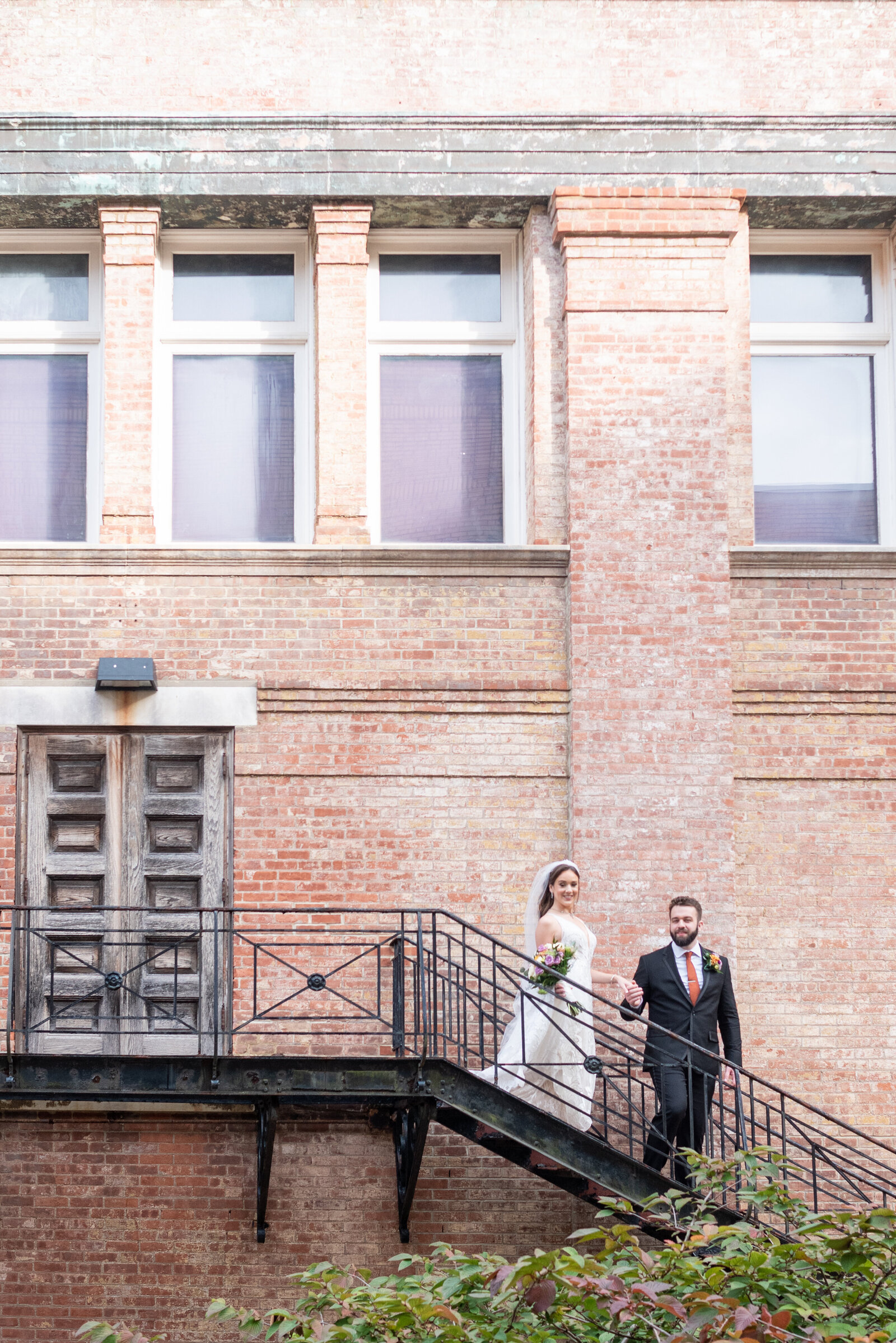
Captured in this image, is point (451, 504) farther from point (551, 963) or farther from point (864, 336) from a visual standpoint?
point (551, 963)

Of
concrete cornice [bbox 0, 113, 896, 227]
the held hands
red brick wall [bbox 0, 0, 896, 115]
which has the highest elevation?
red brick wall [bbox 0, 0, 896, 115]

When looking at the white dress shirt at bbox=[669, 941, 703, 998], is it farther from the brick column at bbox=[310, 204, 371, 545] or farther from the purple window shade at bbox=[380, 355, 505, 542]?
the brick column at bbox=[310, 204, 371, 545]

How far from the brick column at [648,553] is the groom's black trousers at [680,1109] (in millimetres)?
1206

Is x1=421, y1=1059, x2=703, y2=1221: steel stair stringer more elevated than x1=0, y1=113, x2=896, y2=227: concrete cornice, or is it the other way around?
x1=0, y1=113, x2=896, y2=227: concrete cornice

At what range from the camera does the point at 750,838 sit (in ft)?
32.2

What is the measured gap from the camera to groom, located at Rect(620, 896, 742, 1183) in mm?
8289

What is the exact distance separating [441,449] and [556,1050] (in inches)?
174

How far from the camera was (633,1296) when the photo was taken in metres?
4.09

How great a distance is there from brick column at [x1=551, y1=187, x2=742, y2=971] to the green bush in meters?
4.65

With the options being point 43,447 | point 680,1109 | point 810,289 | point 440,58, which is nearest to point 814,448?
point 810,289

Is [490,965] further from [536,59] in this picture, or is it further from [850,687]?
[536,59]

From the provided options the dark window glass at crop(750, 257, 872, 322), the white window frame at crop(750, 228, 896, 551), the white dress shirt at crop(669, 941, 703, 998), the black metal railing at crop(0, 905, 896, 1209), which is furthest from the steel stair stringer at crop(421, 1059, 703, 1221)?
the dark window glass at crop(750, 257, 872, 322)

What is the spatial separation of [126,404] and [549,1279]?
24.2ft

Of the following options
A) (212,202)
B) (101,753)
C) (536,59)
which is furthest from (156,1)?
(101,753)
